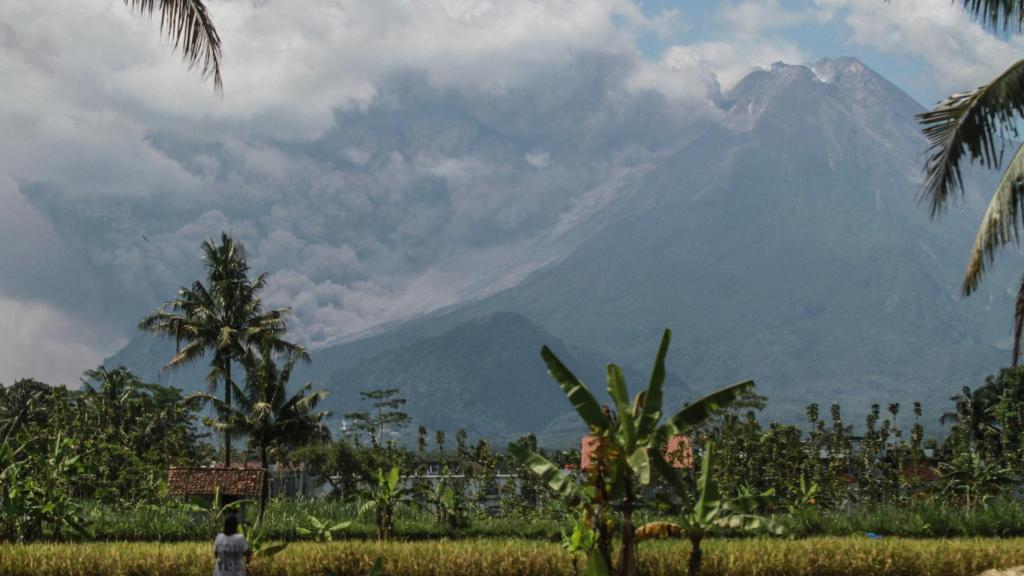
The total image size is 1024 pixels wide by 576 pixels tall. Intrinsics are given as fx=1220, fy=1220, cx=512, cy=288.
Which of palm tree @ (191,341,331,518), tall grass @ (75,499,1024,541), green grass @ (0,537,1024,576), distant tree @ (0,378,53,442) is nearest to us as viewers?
green grass @ (0,537,1024,576)

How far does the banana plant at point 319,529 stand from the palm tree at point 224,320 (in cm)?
1951

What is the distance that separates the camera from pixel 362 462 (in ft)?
172

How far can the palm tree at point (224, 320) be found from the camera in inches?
1892

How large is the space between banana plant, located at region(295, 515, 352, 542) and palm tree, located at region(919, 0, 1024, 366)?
17.4 metres

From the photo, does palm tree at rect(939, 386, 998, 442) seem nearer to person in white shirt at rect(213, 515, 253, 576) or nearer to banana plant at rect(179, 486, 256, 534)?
banana plant at rect(179, 486, 256, 534)

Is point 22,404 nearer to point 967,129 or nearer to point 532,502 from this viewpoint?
point 532,502

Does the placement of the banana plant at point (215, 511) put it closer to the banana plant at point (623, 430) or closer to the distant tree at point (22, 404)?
the banana plant at point (623, 430)

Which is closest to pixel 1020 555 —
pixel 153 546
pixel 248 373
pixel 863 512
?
pixel 863 512

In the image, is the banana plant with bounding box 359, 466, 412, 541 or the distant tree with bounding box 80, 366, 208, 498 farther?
the distant tree with bounding box 80, 366, 208, 498

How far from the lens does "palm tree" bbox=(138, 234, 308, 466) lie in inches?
1892

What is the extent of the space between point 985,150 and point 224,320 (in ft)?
127

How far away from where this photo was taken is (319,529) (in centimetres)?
2861

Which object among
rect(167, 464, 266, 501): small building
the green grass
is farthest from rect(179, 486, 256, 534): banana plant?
rect(167, 464, 266, 501): small building

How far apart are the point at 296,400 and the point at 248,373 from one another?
2.96 m
